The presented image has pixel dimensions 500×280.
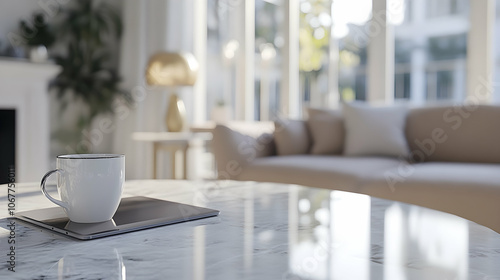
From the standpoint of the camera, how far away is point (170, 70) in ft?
10.5

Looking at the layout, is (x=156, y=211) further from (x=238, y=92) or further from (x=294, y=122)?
(x=238, y=92)

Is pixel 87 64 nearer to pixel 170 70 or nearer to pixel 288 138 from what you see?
pixel 170 70

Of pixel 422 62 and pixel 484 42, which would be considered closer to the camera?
pixel 484 42

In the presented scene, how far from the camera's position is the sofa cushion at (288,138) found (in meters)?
2.85

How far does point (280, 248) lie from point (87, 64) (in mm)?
3833

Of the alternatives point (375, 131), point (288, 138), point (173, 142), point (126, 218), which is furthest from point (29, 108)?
point (126, 218)

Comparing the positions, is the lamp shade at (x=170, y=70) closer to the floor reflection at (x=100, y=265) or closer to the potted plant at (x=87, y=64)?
the potted plant at (x=87, y=64)

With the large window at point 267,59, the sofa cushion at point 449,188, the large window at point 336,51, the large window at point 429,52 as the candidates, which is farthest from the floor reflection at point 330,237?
the large window at point 267,59

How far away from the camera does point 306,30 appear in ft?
13.3

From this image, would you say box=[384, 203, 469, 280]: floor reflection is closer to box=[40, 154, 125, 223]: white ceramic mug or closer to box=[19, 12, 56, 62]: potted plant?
box=[40, 154, 125, 223]: white ceramic mug

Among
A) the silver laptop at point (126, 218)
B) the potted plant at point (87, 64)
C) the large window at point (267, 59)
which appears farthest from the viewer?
the large window at point (267, 59)

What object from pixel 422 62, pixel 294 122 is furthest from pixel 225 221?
pixel 422 62

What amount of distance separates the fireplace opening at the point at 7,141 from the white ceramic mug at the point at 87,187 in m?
3.11

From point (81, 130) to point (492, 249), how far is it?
3.96 m
